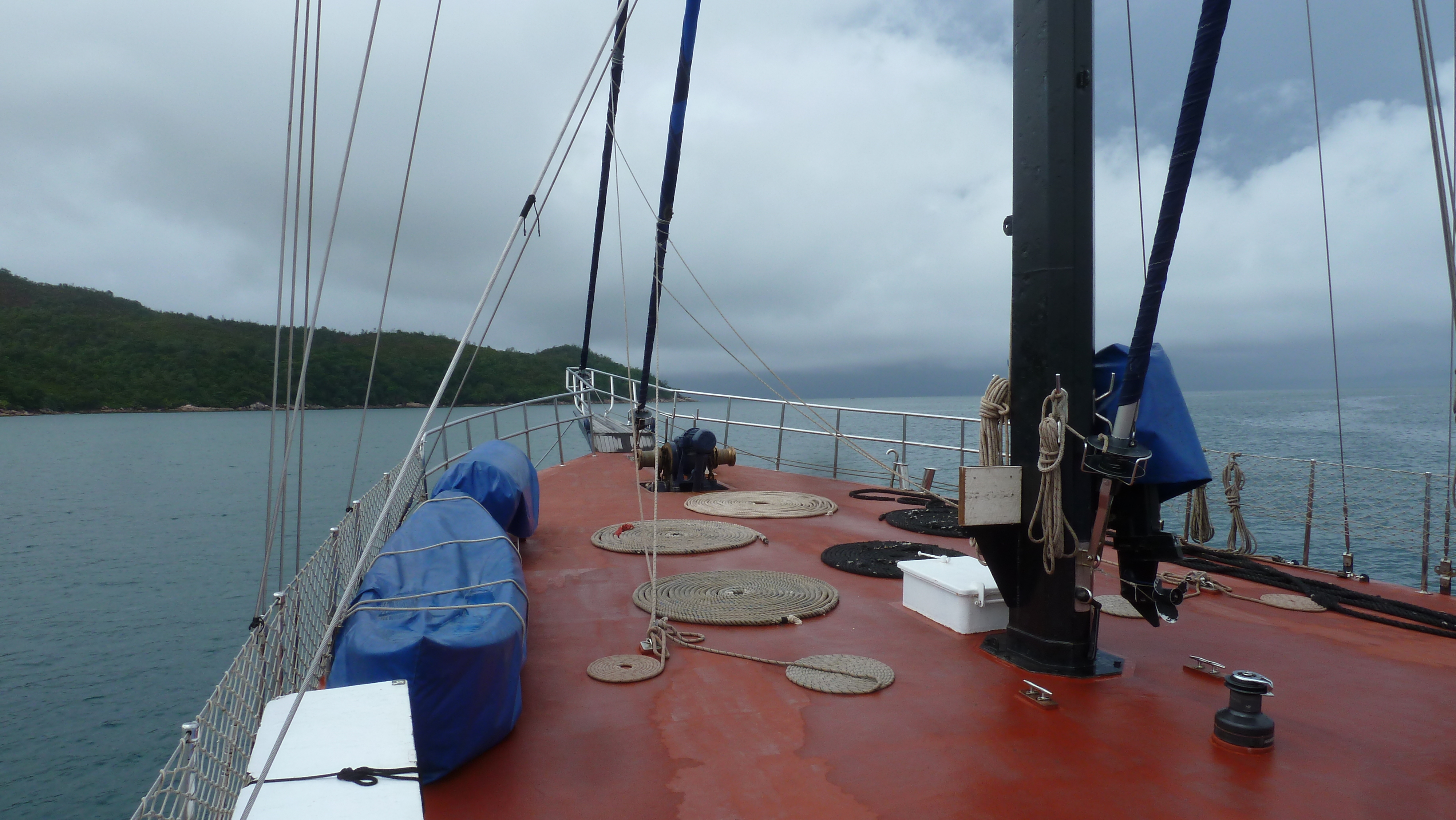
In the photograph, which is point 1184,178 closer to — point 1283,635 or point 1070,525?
point 1070,525

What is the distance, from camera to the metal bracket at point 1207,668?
Result: 346cm

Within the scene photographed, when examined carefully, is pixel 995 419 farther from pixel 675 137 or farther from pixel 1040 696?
pixel 675 137

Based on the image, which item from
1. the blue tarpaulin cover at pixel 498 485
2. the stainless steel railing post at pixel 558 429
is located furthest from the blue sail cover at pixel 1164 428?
the stainless steel railing post at pixel 558 429

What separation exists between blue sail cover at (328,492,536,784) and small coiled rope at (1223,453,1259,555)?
5.11 meters

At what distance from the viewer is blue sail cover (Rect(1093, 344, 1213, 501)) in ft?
10.6

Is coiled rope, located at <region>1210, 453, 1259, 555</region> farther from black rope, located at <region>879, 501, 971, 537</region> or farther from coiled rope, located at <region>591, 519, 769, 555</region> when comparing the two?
coiled rope, located at <region>591, 519, 769, 555</region>

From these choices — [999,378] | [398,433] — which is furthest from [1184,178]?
[398,433]

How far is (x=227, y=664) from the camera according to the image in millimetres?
10180

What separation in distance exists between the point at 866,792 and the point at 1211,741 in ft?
4.53

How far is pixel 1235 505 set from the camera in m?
5.66

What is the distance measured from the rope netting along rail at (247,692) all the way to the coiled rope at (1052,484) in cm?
257

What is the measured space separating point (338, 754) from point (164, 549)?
2123 centimetres

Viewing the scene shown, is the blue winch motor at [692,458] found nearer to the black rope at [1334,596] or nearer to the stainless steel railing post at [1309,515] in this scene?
the black rope at [1334,596]

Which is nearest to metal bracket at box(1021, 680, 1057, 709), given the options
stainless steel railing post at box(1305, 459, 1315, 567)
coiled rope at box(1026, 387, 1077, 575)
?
coiled rope at box(1026, 387, 1077, 575)
